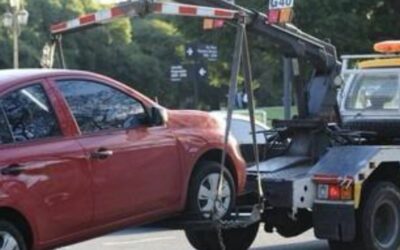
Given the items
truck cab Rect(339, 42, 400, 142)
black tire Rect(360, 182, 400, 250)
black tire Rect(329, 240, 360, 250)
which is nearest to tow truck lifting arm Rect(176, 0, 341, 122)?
truck cab Rect(339, 42, 400, 142)

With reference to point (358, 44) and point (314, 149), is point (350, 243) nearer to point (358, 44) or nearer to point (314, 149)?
point (314, 149)

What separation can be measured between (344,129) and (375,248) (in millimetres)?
1587

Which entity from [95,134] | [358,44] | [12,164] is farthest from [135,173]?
[358,44]

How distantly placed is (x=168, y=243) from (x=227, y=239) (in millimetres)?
1598

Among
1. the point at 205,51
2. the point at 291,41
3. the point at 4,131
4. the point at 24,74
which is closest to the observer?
the point at 4,131

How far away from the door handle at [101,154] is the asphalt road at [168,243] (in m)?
3.77

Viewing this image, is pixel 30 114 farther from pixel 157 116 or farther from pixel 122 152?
pixel 157 116

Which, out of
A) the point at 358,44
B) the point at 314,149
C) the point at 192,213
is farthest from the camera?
the point at 358,44

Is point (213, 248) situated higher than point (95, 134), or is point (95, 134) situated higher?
point (95, 134)

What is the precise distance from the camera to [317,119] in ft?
33.0

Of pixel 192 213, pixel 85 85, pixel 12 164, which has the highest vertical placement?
pixel 85 85

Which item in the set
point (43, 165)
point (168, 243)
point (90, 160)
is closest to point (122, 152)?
point (90, 160)

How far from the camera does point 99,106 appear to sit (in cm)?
724

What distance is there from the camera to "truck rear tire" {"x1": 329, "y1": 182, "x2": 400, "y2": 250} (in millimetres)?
9180
